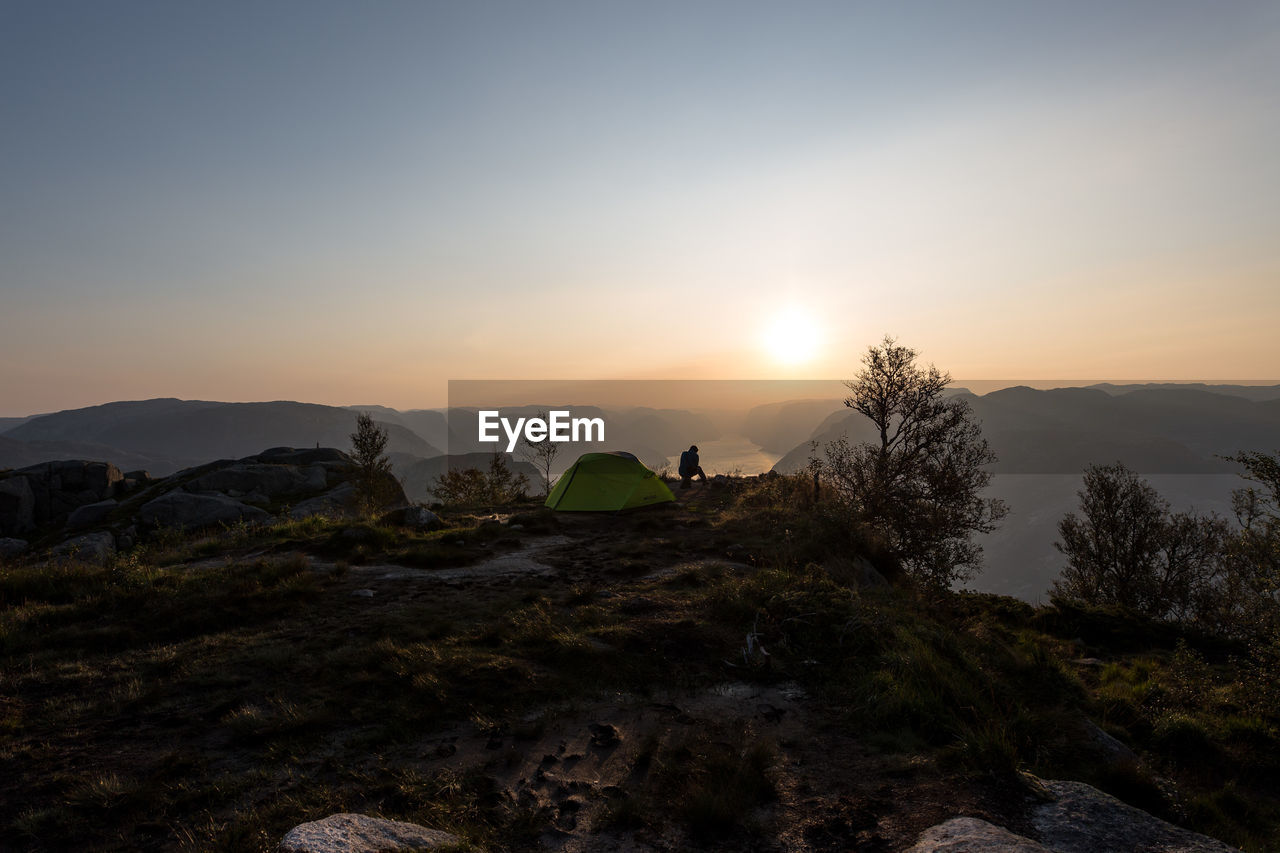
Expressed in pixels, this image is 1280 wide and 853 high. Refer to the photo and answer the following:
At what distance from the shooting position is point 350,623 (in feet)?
26.9

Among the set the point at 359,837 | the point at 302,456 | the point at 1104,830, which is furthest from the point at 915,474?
the point at 302,456

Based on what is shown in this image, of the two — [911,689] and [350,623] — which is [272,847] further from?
[911,689]

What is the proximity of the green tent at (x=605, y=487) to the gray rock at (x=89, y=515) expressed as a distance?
26041mm

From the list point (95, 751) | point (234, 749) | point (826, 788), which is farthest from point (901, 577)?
point (95, 751)

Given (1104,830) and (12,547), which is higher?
(1104,830)

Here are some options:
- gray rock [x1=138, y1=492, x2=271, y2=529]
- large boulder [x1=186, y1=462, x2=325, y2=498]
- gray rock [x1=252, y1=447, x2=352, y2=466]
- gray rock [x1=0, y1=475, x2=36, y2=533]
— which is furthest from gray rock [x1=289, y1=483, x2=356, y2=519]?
gray rock [x1=0, y1=475, x2=36, y2=533]

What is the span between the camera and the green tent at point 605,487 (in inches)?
741

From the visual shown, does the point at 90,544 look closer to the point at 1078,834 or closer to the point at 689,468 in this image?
the point at 689,468

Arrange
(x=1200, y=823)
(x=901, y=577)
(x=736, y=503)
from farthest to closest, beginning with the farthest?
(x=736, y=503), (x=901, y=577), (x=1200, y=823)

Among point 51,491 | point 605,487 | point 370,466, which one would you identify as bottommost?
point 51,491

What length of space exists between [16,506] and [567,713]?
40873 mm

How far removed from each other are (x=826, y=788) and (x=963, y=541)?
17.8 metres

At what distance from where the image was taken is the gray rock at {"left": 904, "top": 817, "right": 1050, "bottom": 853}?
11.4 ft

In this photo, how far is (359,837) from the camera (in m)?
3.31
